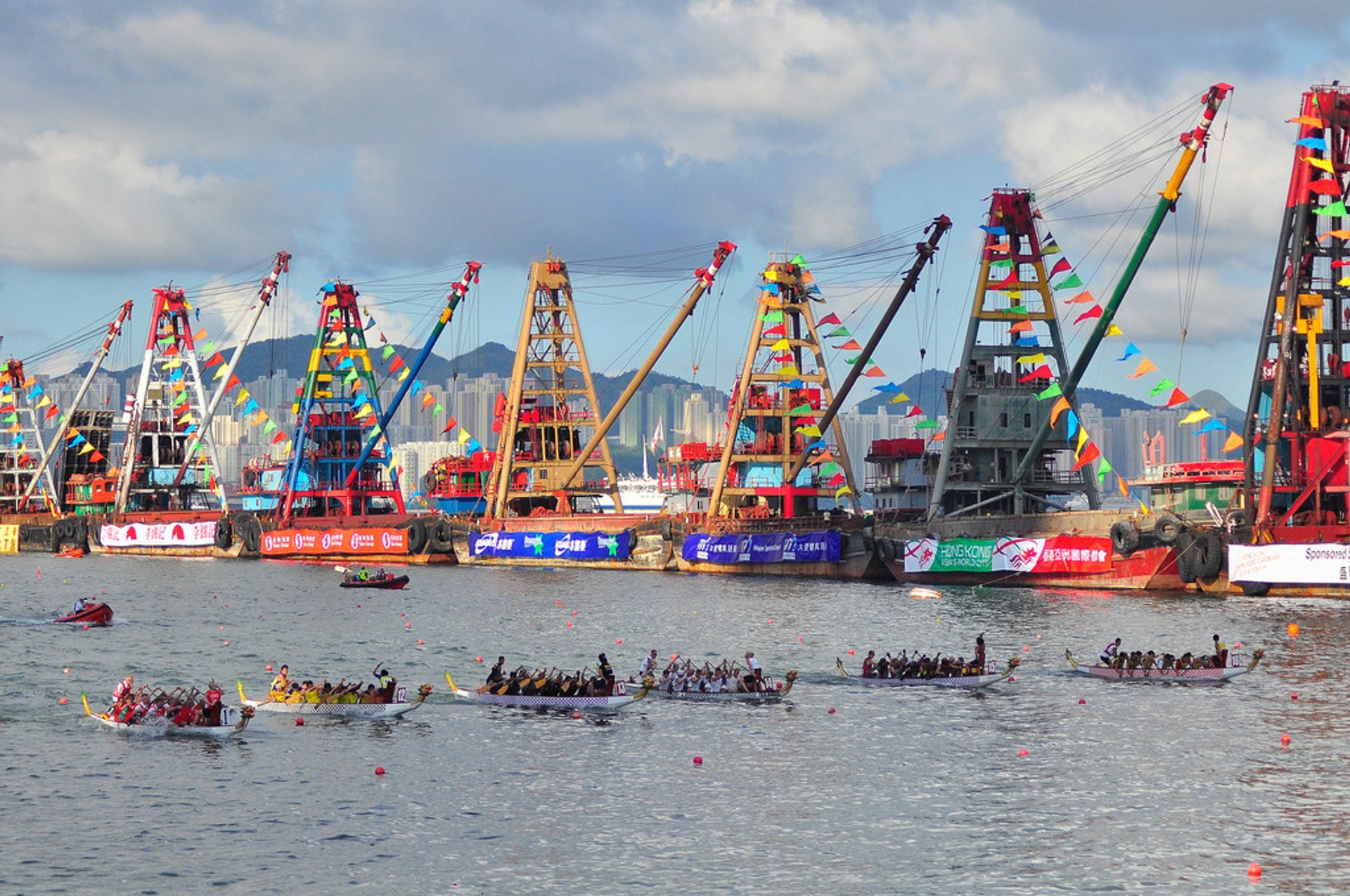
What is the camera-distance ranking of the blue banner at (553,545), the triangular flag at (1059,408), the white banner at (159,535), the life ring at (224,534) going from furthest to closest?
the white banner at (159,535), the life ring at (224,534), the blue banner at (553,545), the triangular flag at (1059,408)

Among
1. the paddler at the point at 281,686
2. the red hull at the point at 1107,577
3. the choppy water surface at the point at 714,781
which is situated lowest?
the choppy water surface at the point at 714,781

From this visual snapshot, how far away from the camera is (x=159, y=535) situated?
184 m

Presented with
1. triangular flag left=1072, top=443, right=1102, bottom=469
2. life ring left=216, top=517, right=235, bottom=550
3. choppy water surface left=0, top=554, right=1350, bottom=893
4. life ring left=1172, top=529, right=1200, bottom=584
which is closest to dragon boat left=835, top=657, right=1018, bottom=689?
choppy water surface left=0, top=554, right=1350, bottom=893

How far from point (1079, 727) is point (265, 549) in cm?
12486

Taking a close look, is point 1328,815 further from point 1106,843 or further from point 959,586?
point 959,586

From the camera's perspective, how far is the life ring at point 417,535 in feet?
520

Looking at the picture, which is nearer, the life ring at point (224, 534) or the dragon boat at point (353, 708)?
the dragon boat at point (353, 708)

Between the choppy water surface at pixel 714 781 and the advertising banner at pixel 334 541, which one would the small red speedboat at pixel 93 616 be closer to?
the choppy water surface at pixel 714 781

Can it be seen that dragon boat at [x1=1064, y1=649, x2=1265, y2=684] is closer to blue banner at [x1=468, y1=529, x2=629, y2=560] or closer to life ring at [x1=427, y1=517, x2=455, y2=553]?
blue banner at [x1=468, y1=529, x2=629, y2=560]

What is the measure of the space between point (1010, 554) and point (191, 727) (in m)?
70.3

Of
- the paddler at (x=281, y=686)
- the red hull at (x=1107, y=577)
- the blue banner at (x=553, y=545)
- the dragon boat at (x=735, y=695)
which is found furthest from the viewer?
the blue banner at (x=553, y=545)

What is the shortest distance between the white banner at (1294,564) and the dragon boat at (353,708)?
57190 millimetres

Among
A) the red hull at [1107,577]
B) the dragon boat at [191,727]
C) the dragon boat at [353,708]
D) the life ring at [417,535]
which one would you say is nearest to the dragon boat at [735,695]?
the dragon boat at [353,708]

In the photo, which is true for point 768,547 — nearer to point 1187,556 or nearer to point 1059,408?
point 1059,408
